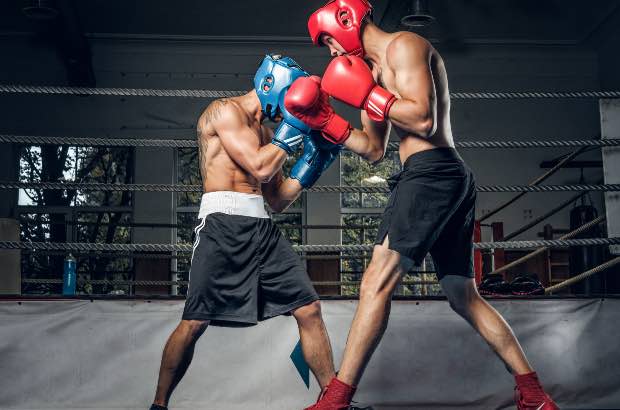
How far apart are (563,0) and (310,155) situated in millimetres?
6159

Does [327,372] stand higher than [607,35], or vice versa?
[607,35]

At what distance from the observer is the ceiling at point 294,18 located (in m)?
7.66

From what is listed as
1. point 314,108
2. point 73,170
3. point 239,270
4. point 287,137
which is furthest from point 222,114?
point 73,170

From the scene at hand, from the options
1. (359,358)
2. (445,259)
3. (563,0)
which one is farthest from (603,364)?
(563,0)

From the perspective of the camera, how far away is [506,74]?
8.91 m

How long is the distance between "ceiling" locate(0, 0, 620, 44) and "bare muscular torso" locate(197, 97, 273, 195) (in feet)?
17.0

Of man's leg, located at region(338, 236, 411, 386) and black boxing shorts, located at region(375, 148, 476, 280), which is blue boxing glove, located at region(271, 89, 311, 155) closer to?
black boxing shorts, located at region(375, 148, 476, 280)

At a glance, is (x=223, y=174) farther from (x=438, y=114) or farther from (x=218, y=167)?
(x=438, y=114)

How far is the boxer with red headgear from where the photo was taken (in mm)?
1896

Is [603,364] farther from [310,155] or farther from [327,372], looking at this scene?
[310,155]

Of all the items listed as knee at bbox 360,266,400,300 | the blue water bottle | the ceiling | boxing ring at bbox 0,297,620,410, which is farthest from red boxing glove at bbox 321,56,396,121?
the ceiling

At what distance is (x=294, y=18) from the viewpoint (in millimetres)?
8008

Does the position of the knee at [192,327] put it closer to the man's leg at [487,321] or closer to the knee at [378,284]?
the knee at [378,284]

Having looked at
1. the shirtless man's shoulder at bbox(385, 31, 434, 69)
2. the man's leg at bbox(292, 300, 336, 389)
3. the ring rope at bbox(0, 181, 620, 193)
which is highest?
the shirtless man's shoulder at bbox(385, 31, 434, 69)
